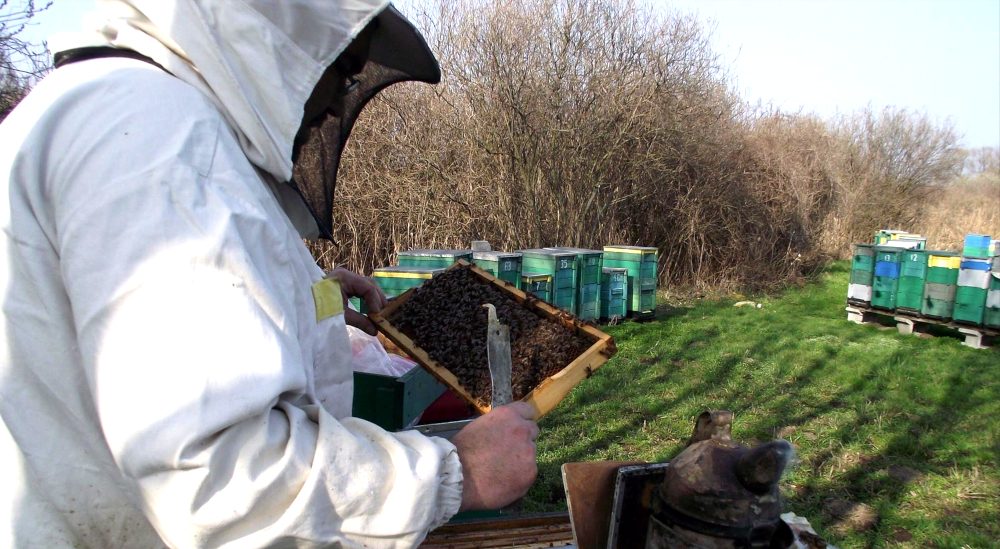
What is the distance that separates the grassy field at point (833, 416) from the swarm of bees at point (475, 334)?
6.15 ft

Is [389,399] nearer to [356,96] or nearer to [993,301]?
[356,96]

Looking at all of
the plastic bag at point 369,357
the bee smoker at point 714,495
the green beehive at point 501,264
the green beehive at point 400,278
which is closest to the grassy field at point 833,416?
the green beehive at point 501,264

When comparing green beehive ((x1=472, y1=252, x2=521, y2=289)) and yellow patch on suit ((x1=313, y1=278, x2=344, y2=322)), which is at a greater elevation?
yellow patch on suit ((x1=313, y1=278, x2=344, y2=322))

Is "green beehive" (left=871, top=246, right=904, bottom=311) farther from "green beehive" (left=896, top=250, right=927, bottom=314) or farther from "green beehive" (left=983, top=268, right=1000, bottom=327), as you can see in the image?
"green beehive" (left=983, top=268, right=1000, bottom=327)

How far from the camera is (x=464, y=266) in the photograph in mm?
2900

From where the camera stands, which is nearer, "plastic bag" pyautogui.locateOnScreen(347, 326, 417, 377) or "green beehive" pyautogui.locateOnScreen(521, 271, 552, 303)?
"plastic bag" pyautogui.locateOnScreen(347, 326, 417, 377)

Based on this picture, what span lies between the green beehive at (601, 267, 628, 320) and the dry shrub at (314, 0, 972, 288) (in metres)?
2.26

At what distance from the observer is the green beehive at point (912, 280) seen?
27.2ft

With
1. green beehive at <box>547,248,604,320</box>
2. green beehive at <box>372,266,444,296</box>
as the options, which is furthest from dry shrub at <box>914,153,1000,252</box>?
green beehive at <box>372,266,444,296</box>

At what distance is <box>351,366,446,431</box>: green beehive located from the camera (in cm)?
224

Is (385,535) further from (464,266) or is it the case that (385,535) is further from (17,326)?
(464,266)

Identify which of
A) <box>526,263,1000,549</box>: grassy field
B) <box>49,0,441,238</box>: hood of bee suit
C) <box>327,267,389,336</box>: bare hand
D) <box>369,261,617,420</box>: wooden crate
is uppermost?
<box>49,0,441,238</box>: hood of bee suit

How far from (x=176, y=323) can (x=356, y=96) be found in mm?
1308

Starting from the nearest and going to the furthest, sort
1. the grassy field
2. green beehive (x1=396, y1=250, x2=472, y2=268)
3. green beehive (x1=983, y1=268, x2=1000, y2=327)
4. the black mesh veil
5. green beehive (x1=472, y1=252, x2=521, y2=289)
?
1. the black mesh veil
2. the grassy field
3. green beehive (x1=396, y1=250, x2=472, y2=268)
4. green beehive (x1=472, y1=252, x2=521, y2=289)
5. green beehive (x1=983, y1=268, x2=1000, y2=327)
